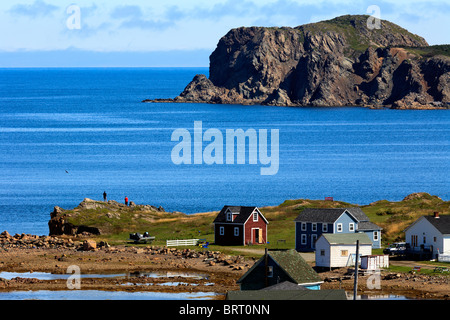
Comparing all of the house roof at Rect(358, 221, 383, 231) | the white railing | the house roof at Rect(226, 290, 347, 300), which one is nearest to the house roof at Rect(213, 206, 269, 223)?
the white railing

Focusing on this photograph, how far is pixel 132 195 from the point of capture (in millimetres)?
118812

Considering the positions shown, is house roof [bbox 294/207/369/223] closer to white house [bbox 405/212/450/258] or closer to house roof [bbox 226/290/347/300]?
white house [bbox 405/212/450/258]

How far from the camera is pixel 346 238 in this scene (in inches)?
2363

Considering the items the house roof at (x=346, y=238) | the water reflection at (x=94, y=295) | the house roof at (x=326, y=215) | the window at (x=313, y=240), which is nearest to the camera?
the water reflection at (x=94, y=295)

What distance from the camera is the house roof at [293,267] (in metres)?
43.1

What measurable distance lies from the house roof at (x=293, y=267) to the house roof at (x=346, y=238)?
46.5 feet

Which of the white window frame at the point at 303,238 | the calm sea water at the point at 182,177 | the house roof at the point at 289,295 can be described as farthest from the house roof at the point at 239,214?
the house roof at the point at 289,295

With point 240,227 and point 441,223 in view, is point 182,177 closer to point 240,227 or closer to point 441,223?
point 240,227

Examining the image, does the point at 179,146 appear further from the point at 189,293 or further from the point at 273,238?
the point at 189,293

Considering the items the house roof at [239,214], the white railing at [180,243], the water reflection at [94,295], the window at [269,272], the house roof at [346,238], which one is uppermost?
the house roof at [239,214]

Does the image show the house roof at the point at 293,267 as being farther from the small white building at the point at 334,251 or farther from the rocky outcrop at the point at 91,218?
the rocky outcrop at the point at 91,218

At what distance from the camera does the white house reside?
6190cm
